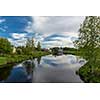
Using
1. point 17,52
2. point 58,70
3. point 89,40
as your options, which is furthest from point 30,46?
point 89,40

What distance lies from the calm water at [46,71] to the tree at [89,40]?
0.10 metres

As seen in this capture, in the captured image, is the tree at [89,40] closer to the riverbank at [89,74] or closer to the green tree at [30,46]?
the riverbank at [89,74]

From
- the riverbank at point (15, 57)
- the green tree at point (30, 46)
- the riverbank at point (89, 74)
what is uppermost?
the green tree at point (30, 46)

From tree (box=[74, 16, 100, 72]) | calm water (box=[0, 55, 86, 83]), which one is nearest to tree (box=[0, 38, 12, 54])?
calm water (box=[0, 55, 86, 83])

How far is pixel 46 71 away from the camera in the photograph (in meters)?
3.40

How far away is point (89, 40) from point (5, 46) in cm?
95

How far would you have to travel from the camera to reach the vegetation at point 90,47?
11.1 feet

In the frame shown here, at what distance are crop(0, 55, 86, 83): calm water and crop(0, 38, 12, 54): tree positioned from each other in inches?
7.5

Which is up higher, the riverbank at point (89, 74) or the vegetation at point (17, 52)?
the vegetation at point (17, 52)

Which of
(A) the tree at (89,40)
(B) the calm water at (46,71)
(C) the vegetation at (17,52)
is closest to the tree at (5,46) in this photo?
(C) the vegetation at (17,52)

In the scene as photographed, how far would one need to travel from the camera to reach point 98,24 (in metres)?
3.39
